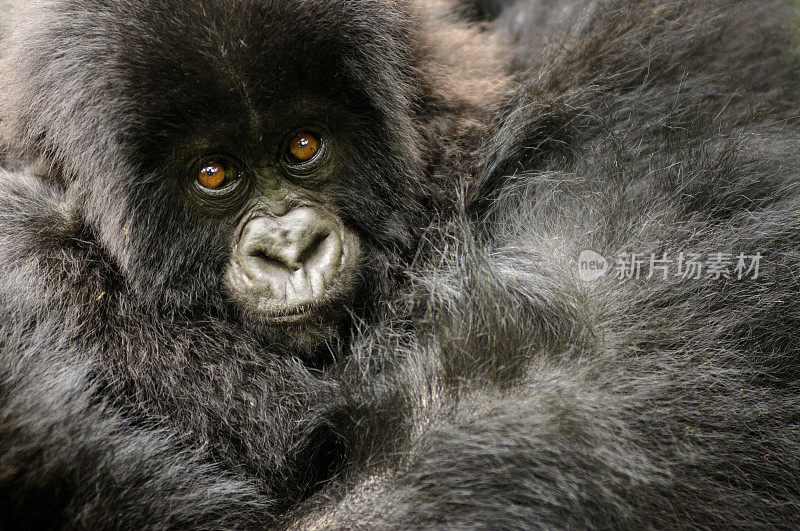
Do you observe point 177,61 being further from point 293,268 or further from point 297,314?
point 297,314

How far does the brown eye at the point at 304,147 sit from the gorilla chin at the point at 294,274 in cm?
19

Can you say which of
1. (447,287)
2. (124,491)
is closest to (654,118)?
(447,287)

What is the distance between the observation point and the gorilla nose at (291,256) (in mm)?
2438

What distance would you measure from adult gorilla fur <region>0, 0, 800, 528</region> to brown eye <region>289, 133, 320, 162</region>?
0.66ft

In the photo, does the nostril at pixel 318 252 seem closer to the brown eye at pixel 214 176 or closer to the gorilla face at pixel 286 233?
the gorilla face at pixel 286 233

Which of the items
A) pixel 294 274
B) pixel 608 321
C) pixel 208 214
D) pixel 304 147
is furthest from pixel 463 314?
pixel 208 214

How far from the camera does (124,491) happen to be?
6.82ft

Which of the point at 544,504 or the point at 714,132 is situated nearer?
the point at 544,504

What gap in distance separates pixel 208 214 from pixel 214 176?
133 mm

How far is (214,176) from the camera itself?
2531 millimetres

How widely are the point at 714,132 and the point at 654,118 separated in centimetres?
20

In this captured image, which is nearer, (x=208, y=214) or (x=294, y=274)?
(x=294, y=274)

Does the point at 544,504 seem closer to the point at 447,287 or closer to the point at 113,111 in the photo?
the point at 447,287

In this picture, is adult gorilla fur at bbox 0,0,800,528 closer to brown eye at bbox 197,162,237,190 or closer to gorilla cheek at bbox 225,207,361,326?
gorilla cheek at bbox 225,207,361,326
